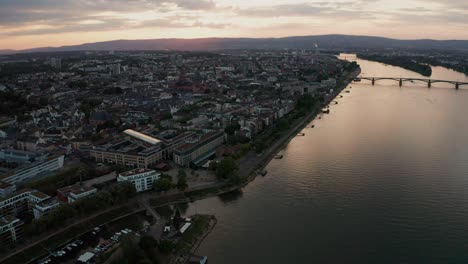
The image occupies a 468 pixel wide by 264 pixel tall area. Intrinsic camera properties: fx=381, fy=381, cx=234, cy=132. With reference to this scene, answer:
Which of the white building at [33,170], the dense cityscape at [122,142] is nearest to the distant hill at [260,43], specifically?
the dense cityscape at [122,142]

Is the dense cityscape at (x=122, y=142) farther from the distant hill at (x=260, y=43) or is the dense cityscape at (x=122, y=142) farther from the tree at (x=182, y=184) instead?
the distant hill at (x=260, y=43)

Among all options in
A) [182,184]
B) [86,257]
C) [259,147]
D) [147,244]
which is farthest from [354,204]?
[86,257]

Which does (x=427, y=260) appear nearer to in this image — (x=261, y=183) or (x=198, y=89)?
(x=261, y=183)

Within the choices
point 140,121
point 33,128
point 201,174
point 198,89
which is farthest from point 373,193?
point 198,89

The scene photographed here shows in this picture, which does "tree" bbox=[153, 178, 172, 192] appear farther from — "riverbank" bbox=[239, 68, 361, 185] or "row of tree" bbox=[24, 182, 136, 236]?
"riverbank" bbox=[239, 68, 361, 185]

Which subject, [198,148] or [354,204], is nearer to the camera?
[354,204]

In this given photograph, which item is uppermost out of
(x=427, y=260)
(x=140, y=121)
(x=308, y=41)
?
(x=308, y=41)

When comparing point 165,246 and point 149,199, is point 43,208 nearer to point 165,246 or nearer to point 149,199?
point 149,199
